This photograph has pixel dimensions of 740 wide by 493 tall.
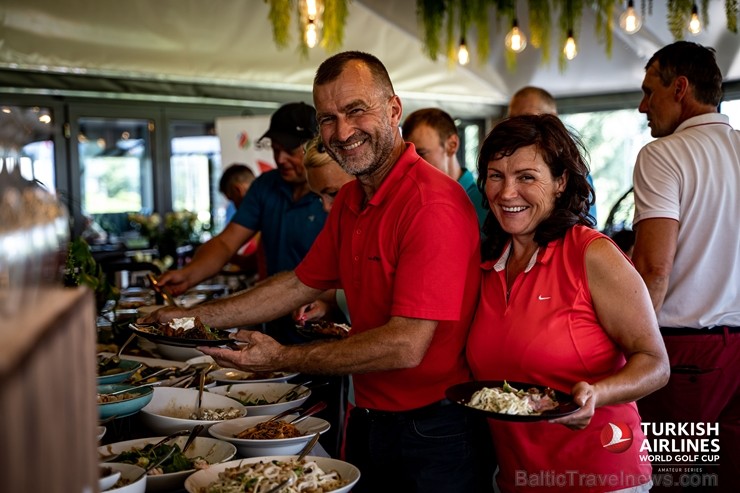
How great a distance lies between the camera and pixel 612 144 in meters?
8.93

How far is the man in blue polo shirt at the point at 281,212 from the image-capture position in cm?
366

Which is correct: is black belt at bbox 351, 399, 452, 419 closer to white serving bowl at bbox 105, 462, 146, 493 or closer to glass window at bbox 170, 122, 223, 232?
white serving bowl at bbox 105, 462, 146, 493

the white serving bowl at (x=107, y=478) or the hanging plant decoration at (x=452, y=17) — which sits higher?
the hanging plant decoration at (x=452, y=17)

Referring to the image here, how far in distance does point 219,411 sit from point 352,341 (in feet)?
1.36

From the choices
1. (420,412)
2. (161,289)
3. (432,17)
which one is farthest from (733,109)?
(420,412)

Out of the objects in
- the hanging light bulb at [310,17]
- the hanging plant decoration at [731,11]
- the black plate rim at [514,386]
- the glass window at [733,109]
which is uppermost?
the hanging plant decoration at [731,11]

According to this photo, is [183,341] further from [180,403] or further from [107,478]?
[107,478]

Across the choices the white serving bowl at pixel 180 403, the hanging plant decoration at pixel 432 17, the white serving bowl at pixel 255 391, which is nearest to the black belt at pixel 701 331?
the white serving bowl at pixel 255 391

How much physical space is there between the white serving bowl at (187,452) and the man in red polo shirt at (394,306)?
227 mm

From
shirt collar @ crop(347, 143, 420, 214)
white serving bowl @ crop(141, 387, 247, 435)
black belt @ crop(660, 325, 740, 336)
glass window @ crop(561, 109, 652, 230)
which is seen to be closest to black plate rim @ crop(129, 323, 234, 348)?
white serving bowl @ crop(141, 387, 247, 435)

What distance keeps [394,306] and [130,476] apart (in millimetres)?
710

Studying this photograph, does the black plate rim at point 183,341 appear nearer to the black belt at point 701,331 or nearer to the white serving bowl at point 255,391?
the white serving bowl at point 255,391

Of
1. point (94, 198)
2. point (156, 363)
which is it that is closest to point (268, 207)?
point (156, 363)

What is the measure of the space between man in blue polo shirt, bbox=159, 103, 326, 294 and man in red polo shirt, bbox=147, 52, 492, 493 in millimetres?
1505
